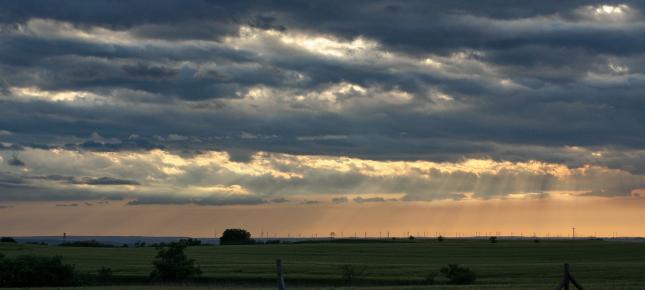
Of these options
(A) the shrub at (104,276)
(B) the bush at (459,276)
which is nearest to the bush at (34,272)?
(A) the shrub at (104,276)

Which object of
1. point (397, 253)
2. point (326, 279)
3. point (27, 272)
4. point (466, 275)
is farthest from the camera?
point (397, 253)

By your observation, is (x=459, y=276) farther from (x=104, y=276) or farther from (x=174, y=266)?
(x=104, y=276)

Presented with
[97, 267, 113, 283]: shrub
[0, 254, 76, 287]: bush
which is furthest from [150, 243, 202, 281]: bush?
[0, 254, 76, 287]: bush

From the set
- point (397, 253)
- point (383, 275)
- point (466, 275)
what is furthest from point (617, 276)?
point (397, 253)

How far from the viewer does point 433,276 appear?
271ft

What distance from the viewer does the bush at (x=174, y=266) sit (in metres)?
84.6

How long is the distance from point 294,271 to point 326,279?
11.8 m

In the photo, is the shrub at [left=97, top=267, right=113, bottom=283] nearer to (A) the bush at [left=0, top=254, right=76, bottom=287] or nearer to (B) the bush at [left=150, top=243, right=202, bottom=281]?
(B) the bush at [left=150, top=243, right=202, bottom=281]

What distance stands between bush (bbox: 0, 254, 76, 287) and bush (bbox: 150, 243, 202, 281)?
13822 mm

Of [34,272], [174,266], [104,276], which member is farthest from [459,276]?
[104,276]

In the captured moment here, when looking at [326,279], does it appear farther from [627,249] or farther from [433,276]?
[627,249]

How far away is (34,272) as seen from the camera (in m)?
70.1

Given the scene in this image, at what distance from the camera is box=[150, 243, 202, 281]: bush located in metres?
84.6

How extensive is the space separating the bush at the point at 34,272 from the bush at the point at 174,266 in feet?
45.3
